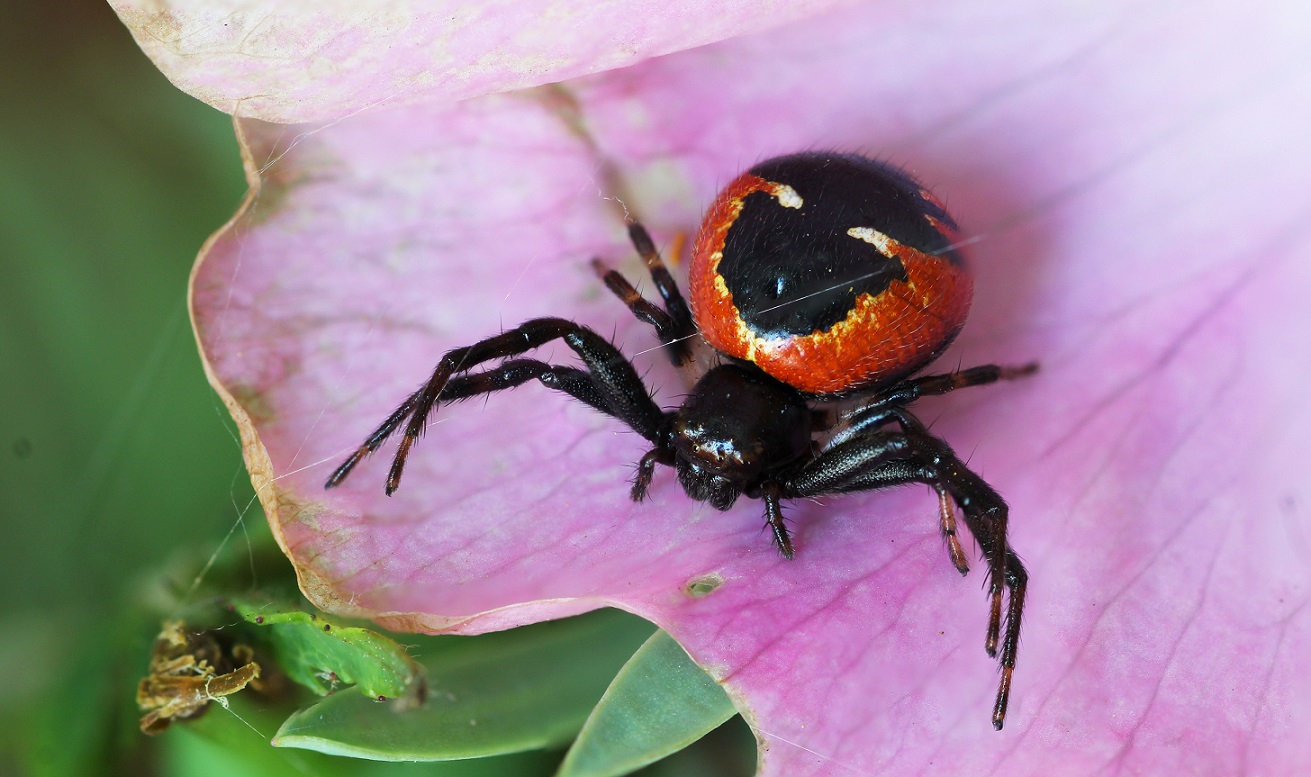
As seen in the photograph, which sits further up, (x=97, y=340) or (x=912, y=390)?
(x=97, y=340)

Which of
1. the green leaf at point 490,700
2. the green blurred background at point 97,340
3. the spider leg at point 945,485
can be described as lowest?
the spider leg at point 945,485

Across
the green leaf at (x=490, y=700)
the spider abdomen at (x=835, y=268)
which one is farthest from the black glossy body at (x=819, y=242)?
the green leaf at (x=490, y=700)

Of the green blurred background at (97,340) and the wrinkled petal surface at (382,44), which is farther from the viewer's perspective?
the green blurred background at (97,340)

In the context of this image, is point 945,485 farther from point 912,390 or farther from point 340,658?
point 340,658

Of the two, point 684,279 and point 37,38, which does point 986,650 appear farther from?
point 37,38

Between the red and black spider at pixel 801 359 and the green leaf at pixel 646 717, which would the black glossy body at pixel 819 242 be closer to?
the red and black spider at pixel 801 359

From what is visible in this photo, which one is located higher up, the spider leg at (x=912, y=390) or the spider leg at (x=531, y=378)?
the spider leg at (x=531, y=378)

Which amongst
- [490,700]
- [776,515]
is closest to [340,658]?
[490,700]
